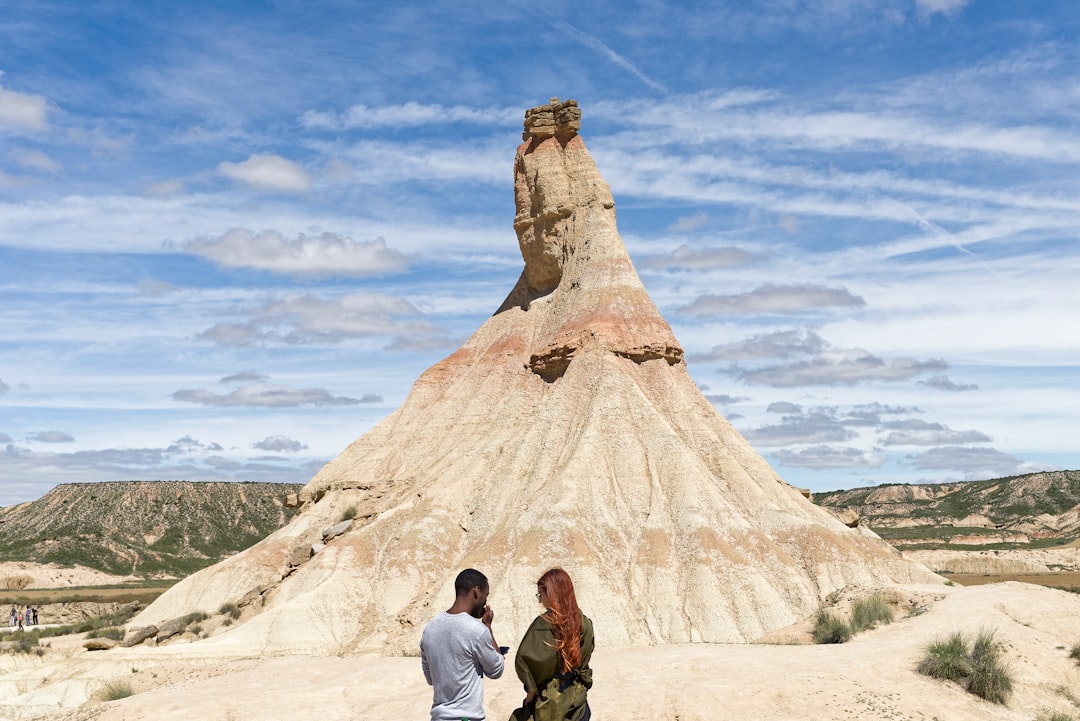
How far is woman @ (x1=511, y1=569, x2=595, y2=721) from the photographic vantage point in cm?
858

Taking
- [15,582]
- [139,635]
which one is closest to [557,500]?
[139,635]

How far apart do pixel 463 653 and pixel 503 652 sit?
1.15 feet

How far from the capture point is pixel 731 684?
1528 cm

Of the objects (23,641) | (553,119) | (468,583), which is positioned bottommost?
(23,641)

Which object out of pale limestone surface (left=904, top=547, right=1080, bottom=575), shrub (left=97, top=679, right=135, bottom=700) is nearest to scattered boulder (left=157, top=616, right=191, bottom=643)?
shrub (left=97, top=679, right=135, bottom=700)

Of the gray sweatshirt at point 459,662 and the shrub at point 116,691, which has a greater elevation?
the gray sweatshirt at point 459,662

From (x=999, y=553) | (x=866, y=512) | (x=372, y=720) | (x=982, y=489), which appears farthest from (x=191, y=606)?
(x=982, y=489)

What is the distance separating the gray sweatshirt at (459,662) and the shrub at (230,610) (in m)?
32.7

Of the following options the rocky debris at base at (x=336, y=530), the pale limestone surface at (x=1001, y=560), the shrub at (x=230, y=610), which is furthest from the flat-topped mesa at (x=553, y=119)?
the pale limestone surface at (x=1001, y=560)

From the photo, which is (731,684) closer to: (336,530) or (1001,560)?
(336,530)

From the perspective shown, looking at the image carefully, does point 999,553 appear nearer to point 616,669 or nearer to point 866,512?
point 866,512

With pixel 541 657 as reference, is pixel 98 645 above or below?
below

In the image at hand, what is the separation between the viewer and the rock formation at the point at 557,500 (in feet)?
112

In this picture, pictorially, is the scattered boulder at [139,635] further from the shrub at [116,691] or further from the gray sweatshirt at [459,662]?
the gray sweatshirt at [459,662]
